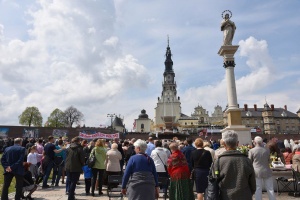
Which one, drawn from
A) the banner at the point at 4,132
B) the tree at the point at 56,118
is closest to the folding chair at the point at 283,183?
the banner at the point at 4,132

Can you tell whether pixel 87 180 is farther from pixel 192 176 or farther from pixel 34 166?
pixel 192 176

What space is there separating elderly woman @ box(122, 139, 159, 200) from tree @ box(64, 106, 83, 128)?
88854mm

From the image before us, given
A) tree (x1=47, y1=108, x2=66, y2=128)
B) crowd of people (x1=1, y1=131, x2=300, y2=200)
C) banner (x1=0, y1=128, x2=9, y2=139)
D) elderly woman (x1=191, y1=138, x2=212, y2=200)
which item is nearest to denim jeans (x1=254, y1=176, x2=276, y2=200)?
crowd of people (x1=1, y1=131, x2=300, y2=200)

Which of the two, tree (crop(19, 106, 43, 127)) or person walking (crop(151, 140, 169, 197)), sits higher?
tree (crop(19, 106, 43, 127))

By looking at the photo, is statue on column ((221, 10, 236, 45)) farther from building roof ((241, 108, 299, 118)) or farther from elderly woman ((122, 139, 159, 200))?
building roof ((241, 108, 299, 118))

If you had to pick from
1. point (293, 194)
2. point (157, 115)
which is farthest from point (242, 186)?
point (157, 115)

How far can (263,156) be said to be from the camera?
756 cm

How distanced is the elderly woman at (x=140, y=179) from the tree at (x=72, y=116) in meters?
88.9

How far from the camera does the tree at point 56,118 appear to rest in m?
87.7

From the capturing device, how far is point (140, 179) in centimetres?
565

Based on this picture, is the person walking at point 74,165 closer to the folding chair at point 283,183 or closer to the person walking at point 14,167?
the person walking at point 14,167

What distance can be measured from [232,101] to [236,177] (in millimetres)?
20538

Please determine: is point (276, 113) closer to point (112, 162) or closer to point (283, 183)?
point (283, 183)

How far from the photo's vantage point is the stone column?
22938mm
